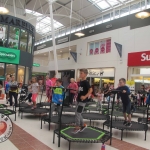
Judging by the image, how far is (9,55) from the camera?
50.1 ft

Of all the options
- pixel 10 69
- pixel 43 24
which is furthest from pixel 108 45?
pixel 43 24

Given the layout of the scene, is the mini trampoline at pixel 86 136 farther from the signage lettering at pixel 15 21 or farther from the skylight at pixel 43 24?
the skylight at pixel 43 24

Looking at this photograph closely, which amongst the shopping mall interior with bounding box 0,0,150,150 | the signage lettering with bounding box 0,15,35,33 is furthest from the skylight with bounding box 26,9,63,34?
the signage lettering with bounding box 0,15,35,33

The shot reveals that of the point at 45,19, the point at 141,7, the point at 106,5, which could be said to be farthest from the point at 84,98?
the point at 45,19

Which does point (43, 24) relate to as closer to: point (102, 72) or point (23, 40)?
point (23, 40)

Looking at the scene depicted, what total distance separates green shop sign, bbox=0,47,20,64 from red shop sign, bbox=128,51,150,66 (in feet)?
31.6

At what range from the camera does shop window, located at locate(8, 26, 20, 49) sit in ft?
51.6

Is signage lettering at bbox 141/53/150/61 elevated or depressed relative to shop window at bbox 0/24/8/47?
depressed

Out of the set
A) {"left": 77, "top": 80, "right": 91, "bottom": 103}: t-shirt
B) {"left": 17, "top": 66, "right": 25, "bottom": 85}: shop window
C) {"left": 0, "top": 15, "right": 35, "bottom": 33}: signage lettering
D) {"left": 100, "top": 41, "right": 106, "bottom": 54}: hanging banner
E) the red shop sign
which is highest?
{"left": 0, "top": 15, "right": 35, "bottom": 33}: signage lettering

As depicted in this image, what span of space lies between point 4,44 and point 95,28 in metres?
8.49

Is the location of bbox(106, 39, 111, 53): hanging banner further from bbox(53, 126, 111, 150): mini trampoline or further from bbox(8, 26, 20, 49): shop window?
bbox(53, 126, 111, 150): mini trampoline

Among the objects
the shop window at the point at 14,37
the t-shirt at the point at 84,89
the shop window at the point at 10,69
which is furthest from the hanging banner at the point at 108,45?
the t-shirt at the point at 84,89

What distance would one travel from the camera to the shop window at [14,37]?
51.6 feet

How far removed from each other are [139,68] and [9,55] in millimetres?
10719
